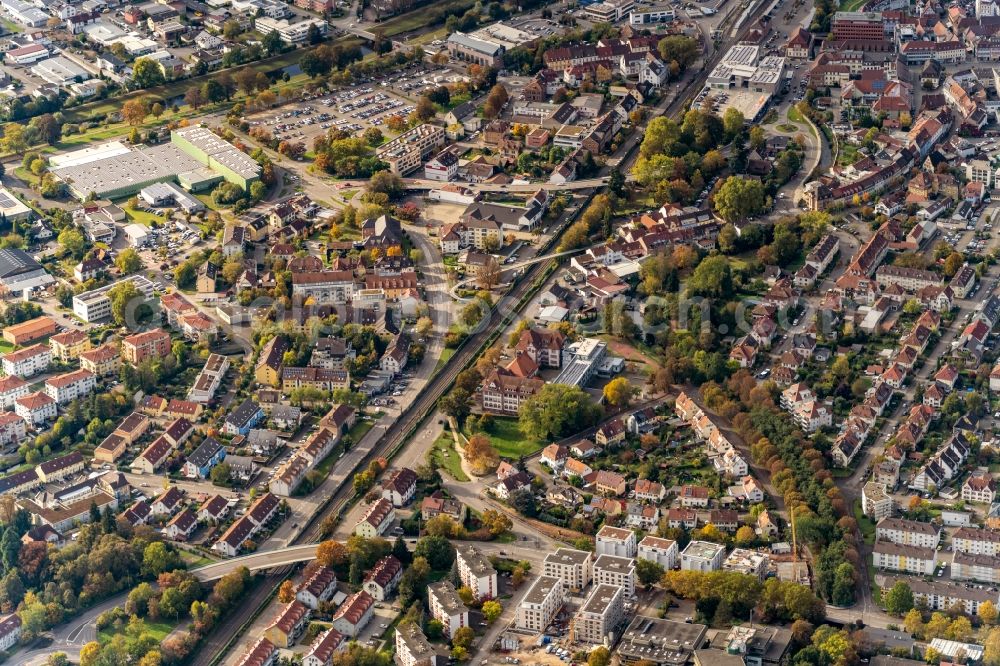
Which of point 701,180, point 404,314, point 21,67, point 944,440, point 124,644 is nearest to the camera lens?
point 124,644

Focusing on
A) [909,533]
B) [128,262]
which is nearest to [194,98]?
[128,262]

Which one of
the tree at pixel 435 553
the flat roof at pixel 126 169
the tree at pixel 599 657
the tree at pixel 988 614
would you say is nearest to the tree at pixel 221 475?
the tree at pixel 435 553

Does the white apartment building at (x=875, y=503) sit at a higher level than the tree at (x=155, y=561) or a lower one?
higher

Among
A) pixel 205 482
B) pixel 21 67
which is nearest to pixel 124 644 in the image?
pixel 205 482

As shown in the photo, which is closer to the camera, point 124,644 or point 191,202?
point 124,644

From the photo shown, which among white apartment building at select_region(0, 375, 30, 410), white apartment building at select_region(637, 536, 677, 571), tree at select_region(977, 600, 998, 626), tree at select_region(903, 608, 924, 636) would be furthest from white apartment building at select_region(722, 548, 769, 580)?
white apartment building at select_region(0, 375, 30, 410)

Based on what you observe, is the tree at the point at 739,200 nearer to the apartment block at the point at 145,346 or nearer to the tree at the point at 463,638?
the apartment block at the point at 145,346

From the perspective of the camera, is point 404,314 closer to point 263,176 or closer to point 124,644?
point 263,176
